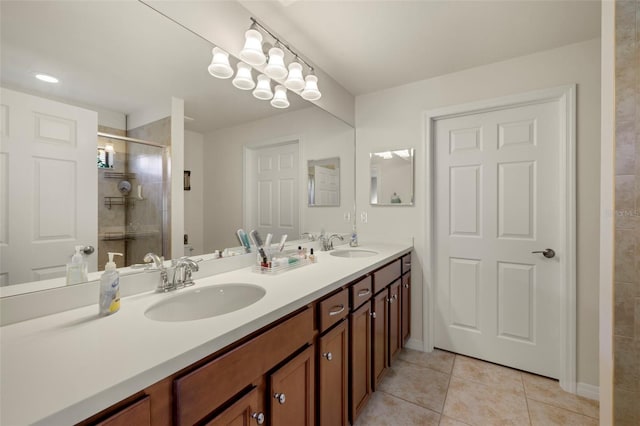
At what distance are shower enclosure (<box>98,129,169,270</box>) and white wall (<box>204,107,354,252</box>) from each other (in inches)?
9.4

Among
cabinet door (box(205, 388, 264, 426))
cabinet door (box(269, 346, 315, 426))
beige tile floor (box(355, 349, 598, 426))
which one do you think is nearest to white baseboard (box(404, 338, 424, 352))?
beige tile floor (box(355, 349, 598, 426))

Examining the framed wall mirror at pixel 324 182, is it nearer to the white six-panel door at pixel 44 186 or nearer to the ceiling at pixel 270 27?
the ceiling at pixel 270 27

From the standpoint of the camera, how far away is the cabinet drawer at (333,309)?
1.18 m

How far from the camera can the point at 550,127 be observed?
Answer: 1.90 m

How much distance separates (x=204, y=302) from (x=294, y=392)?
53 centimetres

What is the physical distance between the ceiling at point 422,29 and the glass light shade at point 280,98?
0.98 feet

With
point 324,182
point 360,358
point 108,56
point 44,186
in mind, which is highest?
point 108,56

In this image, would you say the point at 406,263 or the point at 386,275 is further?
the point at 406,263

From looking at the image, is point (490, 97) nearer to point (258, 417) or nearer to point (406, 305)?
point (406, 305)

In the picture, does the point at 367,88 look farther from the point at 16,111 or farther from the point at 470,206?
the point at 16,111

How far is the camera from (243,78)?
1.49 meters

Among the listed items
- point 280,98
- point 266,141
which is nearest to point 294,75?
point 280,98

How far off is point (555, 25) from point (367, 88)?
4.20 feet

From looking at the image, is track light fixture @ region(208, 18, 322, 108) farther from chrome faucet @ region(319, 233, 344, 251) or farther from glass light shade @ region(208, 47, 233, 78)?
chrome faucet @ region(319, 233, 344, 251)
